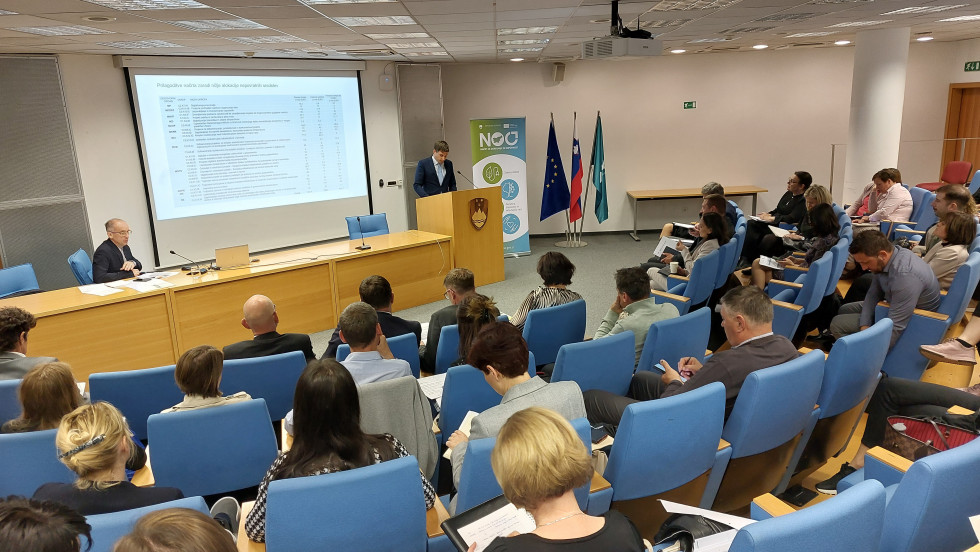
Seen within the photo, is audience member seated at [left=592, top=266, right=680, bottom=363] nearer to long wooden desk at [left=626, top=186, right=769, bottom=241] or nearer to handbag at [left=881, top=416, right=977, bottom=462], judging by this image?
handbag at [left=881, top=416, right=977, bottom=462]

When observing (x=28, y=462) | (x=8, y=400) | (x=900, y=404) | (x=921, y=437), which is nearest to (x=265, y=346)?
(x=8, y=400)

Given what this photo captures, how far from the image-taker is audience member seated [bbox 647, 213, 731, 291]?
602 centimetres

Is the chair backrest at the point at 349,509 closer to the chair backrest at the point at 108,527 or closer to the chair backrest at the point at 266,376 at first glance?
the chair backrest at the point at 108,527

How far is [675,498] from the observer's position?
2637 mm

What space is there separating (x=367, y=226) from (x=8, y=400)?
513 centimetres

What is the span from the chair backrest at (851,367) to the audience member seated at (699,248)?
255 cm

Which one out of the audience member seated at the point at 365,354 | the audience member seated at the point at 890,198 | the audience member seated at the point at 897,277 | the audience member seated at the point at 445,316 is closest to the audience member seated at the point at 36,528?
the audience member seated at the point at 365,354

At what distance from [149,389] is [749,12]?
6199 millimetres

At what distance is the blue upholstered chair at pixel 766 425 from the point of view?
8.73ft

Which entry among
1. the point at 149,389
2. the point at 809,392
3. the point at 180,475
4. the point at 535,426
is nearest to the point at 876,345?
the point at 809,392

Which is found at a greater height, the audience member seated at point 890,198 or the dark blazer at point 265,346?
the audience member seated at point 890,198

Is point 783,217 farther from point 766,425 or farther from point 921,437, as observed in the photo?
point 766,425

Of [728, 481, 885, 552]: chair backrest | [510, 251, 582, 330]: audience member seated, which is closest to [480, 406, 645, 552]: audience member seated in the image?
[728, 481, 885, 552]: chair backrest

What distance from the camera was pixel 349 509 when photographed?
1.98 m
